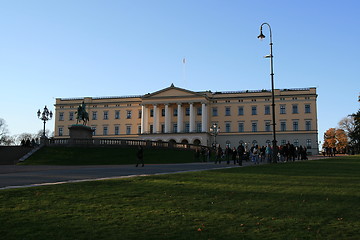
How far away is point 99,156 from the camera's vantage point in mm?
49938

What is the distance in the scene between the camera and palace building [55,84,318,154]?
93.2m

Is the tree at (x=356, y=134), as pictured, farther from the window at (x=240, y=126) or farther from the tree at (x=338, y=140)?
the window at (x=240, y=126)

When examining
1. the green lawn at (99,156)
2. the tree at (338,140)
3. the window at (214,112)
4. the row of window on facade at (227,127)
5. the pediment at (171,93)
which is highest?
the pediment at (171,93)

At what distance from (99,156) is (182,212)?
138 ft

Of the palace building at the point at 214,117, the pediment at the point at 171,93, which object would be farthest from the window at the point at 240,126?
the pediment at the point at 171,93

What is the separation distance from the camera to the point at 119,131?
341 feet

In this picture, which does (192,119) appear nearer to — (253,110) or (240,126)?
(240,126)

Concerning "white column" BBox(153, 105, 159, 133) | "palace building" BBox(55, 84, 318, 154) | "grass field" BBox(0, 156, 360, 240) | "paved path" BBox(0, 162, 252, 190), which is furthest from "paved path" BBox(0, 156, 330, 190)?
"white column" BBox(153, 105, 159, 133)

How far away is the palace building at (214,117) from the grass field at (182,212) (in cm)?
7986

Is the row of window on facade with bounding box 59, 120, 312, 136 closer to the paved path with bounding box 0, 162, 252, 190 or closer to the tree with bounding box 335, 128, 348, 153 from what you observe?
the tree with bounding box 335, 128, 348, 153

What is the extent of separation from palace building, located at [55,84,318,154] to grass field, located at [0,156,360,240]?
3144 inches

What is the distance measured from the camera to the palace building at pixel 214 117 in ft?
306

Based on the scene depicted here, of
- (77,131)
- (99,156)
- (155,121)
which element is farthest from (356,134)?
(77,131)

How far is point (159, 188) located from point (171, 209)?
3600 millimetres
